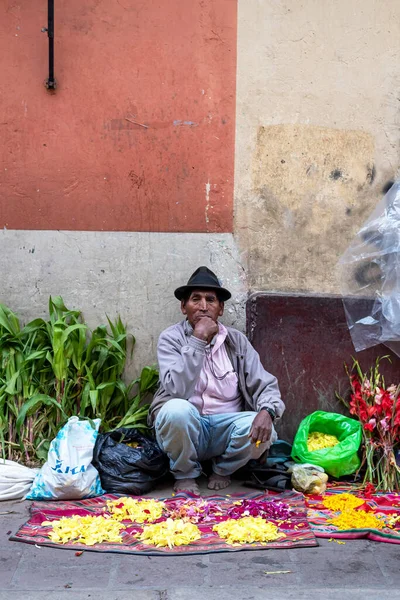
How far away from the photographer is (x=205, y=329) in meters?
4.05

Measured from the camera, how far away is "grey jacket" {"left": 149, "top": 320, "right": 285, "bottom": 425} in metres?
3.97

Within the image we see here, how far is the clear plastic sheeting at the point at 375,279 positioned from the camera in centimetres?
460

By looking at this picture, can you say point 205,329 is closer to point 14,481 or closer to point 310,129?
point 14,481

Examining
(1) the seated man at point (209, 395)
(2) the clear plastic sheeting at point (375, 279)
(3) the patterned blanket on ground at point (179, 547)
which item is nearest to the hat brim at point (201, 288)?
(1) the seated man at point (209, 395)

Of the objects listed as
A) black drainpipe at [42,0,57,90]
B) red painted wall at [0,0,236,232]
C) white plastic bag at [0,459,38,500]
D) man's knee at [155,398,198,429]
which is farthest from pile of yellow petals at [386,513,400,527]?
black drainpipe at [42,0,57,90]

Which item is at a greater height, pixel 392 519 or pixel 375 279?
pixel 375 279

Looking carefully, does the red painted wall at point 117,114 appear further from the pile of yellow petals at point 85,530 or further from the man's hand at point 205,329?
the pile of yellow petals at point 85,530

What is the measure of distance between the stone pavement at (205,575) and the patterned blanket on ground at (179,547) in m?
0.03

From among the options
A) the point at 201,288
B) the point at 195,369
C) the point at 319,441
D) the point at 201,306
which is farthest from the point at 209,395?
the point at 319,441

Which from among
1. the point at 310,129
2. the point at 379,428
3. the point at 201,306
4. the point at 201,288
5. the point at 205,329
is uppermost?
the point at 310,129

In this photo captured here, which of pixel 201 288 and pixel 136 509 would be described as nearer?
pixel 136 509

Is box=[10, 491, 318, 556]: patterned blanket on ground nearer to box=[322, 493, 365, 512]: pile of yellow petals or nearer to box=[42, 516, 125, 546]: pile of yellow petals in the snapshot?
box=[42, 516, 125, 546]: pile of yellow petals

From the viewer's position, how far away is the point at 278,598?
2.85 m

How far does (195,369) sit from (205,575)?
3.99ft
